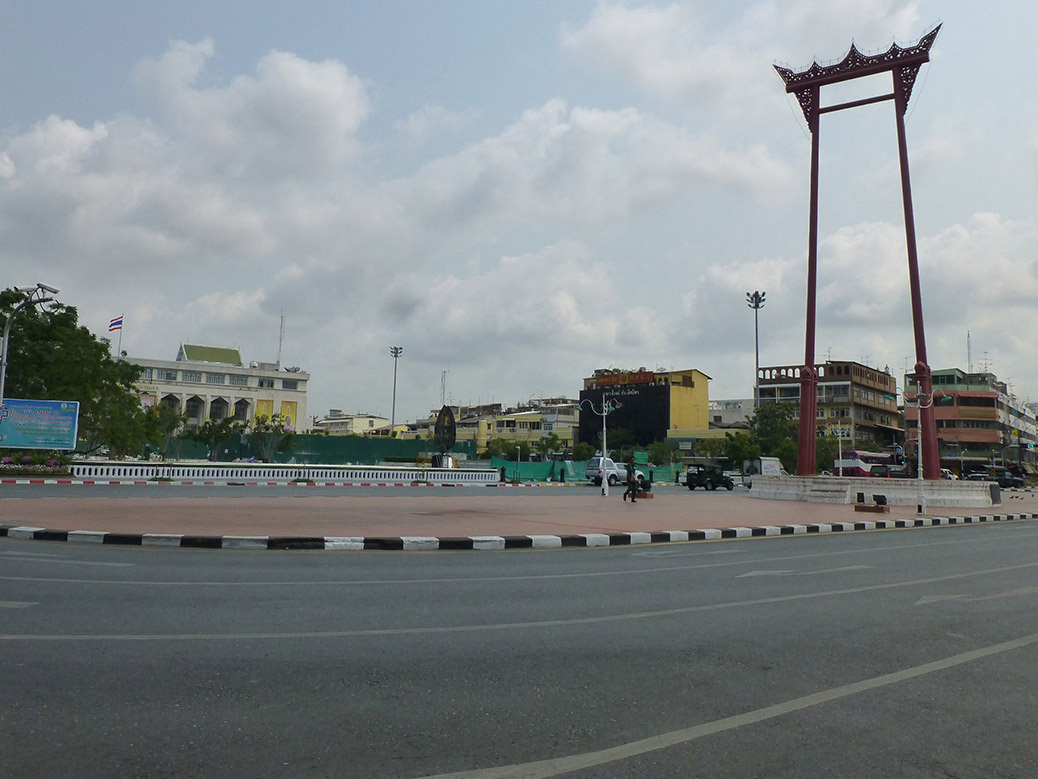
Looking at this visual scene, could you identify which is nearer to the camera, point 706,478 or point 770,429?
point 706,478

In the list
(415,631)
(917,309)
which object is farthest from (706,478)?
(415,631)

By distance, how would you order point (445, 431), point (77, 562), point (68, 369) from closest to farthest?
1. point (77, 562)
2. point (68, 369)
3. point (445, 431)

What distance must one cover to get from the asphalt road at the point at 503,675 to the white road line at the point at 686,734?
2cm

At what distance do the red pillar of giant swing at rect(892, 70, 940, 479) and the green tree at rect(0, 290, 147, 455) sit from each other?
1405 inches

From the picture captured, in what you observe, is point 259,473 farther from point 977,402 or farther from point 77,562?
point 977,402

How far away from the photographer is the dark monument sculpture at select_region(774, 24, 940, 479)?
31281 mm

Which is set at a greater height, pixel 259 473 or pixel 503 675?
pixel 259 473

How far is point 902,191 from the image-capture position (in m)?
32.2

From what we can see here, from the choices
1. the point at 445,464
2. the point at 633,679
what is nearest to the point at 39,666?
the point at 633,679

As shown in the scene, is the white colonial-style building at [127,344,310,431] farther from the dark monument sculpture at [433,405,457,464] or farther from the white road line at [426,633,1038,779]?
the white road line at [426,633,1038,779]

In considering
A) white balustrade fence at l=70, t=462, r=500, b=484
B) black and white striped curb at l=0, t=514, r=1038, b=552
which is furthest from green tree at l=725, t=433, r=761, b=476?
black and white striped curb at l=0, t=514, r=1038, b=552

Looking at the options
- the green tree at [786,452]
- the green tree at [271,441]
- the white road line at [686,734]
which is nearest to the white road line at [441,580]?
the white road line at [686,734]

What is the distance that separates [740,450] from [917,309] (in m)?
38.0

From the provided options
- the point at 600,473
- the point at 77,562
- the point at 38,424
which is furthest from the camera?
the point at 600,473
